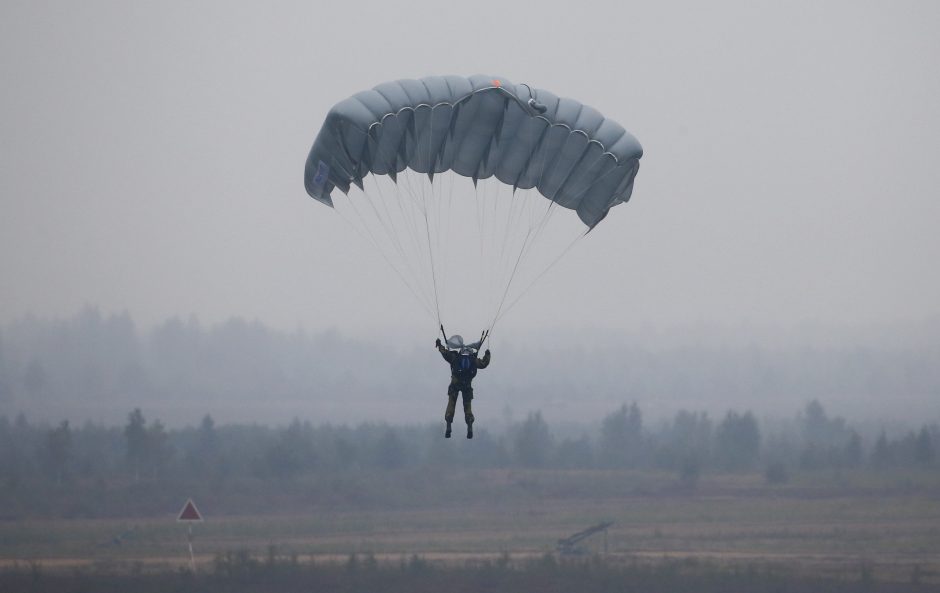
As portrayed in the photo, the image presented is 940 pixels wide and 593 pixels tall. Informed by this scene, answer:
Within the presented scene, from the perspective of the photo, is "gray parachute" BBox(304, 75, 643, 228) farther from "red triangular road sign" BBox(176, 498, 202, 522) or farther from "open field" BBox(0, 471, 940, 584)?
"open field" BBox(0, 471, 940, 584)

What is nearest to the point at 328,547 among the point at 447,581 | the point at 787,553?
the point at 447,581

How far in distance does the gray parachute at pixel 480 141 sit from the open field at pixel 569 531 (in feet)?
82.6

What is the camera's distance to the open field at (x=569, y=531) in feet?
171

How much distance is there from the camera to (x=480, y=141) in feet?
87.7

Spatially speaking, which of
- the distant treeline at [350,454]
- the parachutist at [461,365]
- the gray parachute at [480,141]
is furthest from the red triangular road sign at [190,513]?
the distant treeline at [350,454]

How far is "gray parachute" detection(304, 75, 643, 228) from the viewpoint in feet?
84.3

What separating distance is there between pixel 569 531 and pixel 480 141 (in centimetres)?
3437

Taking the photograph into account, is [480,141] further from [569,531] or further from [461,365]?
[569,531]

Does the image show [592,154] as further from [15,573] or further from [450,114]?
[15,573]

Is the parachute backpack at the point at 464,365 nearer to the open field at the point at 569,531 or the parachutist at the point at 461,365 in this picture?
the parachutist at the point at 461,365

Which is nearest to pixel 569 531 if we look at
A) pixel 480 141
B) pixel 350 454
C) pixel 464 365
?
pixel 350 454

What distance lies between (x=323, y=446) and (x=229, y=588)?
29349 millimetres

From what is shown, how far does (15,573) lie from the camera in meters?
47.0

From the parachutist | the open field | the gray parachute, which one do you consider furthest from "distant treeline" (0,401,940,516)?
the parachutist
